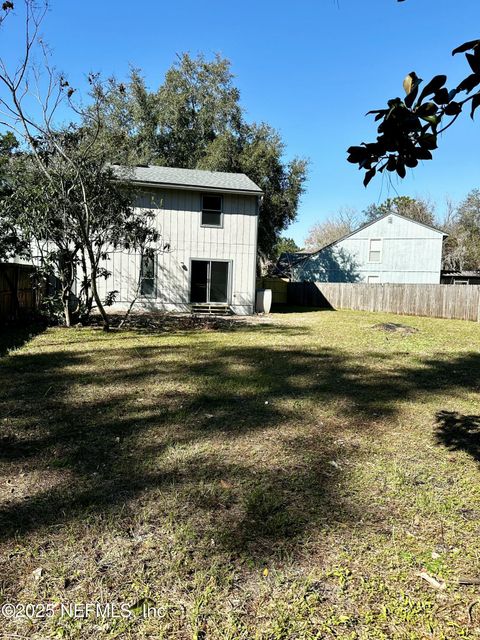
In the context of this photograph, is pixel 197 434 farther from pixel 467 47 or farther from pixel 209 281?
pixel 209 281

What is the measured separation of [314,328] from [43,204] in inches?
301

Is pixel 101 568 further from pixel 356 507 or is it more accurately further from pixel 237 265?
pixel 237 265

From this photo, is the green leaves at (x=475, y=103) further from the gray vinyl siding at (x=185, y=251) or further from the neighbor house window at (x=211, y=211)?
the neighbor house window at (x=211, y=211)

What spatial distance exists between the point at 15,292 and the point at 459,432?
35.7 ft

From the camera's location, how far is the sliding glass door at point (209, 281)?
1591 cm

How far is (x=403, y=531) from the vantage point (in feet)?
7.88

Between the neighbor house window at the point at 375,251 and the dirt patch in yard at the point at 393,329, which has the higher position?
the neighbor house window at the point at 375,251

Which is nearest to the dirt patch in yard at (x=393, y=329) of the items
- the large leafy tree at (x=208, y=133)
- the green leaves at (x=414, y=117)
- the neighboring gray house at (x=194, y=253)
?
the neighboring gray house at (x=194, y=253)

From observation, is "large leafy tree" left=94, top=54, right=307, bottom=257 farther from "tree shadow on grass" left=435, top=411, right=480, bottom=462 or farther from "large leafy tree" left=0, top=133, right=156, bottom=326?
"tree shadow on grass" left=435, top=411, right=480, bottom=462

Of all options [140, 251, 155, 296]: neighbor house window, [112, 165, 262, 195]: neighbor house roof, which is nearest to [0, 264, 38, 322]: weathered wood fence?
[140, 251, 155, 296]: neighbor house window

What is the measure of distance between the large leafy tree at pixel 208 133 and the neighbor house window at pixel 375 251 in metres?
6.31

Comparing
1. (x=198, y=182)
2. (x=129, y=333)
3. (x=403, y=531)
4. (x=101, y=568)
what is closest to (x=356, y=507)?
(x=403, y=531)

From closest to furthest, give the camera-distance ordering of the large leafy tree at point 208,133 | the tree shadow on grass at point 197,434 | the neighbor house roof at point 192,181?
the tree shadow on grass at point 197,434 → the neighbor house roof at point 192,181 → the large leafy tree at point 208,133

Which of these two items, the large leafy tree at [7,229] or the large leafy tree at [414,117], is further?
the large leafy tree at [7,229]
